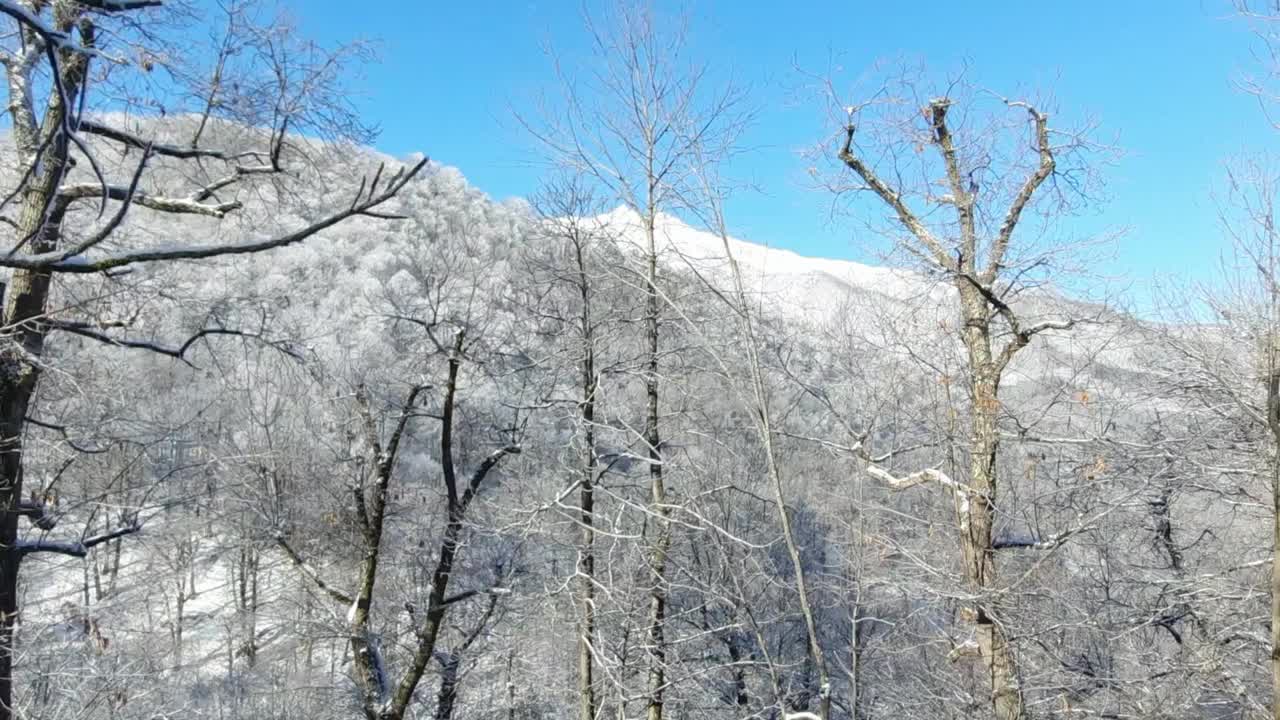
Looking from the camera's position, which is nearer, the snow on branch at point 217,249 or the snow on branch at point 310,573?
the snow on branch at point 217,249

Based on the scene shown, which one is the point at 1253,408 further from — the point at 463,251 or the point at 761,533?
the point at 463,251

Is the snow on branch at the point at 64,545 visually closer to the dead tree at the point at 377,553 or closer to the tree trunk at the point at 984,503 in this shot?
the dead tree at the point at 377,553

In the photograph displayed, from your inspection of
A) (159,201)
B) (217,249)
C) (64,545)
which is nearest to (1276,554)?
(217,249)

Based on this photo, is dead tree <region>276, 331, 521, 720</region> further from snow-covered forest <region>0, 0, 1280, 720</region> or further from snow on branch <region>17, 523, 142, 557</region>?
snow on branch <region>17, 523, 142, 557</region>

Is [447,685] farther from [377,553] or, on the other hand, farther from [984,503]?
[984,503]

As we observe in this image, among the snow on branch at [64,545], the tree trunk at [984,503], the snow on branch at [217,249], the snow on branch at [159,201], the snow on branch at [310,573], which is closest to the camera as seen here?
the snow on branch at [217,249]

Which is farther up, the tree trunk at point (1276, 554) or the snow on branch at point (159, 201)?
the snow on branch at point (159, 201)

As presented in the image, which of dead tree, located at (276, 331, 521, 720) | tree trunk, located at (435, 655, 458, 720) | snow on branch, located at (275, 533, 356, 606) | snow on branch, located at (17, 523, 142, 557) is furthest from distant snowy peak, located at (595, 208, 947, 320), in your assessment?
tree trunk, located at (435, 655, 458, 720)

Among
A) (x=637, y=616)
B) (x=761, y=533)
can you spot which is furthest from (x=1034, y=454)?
(x=761, y=533)

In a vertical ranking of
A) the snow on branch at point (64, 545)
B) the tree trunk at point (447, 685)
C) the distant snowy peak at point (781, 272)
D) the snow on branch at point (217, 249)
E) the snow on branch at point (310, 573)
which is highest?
the distant snowy peak at point (781, 272)

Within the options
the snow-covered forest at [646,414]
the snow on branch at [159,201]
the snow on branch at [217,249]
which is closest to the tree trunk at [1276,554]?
the snow-covered forest at [646,414]

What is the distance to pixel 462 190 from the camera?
193ft

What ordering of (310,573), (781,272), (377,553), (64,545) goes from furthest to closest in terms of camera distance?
(377,553)
(310,573)
(64,545)
(781,272)

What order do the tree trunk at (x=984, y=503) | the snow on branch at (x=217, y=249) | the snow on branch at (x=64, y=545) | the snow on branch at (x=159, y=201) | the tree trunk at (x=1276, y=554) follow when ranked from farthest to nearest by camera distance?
the tree trunk at (x=984, y=503), the snow on branch at (x=64, y=545), the snow on branch at (x=159, y=201), the tree trunk at (x=1276, y=554), the snow on branch at (x=217, y=249)
